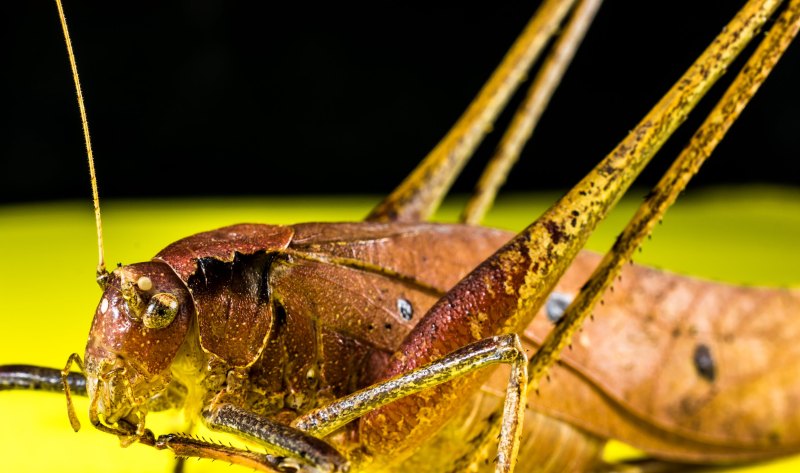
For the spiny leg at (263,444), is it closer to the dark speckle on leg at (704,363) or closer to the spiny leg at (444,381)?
the spiny leg at (444,381)

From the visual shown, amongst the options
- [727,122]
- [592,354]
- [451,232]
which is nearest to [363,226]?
[451,232]

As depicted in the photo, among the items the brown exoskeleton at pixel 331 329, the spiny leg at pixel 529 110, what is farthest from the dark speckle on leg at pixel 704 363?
the spiny leg at pixel 529 110

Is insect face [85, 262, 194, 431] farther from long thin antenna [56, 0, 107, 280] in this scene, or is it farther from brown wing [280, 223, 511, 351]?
brown wing [280, 223, 511, 351]

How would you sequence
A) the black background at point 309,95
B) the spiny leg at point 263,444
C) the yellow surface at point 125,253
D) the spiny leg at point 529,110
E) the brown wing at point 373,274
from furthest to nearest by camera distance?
the black background at point 309,95
the spiny leg at point 529,110
the yellow surface at point 125,253
the brown wing at point 373,274
the spiny leg at point 263,444

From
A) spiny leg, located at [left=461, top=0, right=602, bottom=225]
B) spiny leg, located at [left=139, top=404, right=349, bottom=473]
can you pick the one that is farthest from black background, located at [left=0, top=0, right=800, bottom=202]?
spiny leg, located at [left=139, top=404, right=349, bottom=473]

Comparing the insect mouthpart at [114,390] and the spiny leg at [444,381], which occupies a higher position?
the spiny leg at [444,381]

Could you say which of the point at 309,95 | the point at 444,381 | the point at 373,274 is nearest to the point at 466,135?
the point at 373,274

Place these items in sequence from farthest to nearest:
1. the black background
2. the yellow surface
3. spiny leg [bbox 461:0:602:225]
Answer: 1. the black background
2. spiny leg [bbox 461:0:602:225]
3. the yellow surface
